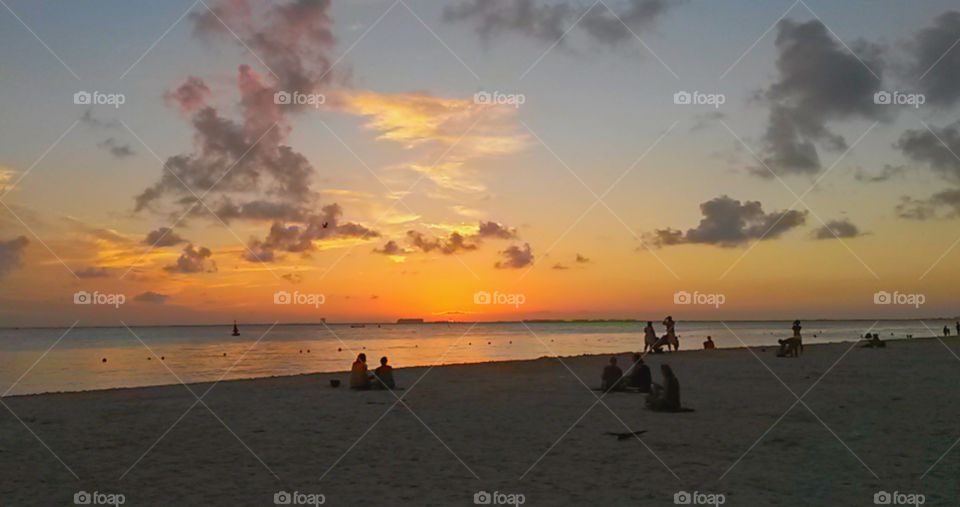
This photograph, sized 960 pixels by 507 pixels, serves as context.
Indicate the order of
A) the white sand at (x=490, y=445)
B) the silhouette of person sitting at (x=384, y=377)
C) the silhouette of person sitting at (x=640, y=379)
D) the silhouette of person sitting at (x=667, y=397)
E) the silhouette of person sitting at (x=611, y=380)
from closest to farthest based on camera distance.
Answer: the white sand at (x=490, y=445) < the silhouette of person sitting at (x=667, y=397) < the silhouette of person sitting at (x=640, y=379) < the silhouette of person sitting at (x=611, y=380) < the silhouette of person sitting at (x=384, y=377)

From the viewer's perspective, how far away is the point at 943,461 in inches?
480

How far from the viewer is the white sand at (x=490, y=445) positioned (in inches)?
426

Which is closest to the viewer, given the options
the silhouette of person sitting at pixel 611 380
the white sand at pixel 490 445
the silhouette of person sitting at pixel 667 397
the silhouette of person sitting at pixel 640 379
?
the white sand at pixel 490 445

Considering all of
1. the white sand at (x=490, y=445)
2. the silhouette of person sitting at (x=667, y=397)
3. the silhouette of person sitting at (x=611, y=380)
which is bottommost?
the white sand at (x=490, y=445)

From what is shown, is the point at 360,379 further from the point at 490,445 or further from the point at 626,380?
the point at 490,445

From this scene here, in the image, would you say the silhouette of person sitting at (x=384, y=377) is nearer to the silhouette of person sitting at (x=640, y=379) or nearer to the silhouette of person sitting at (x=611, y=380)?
the silhouette of person sitting at (x=611, y=380)

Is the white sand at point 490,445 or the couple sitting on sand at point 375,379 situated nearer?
the white sand at point 490,445

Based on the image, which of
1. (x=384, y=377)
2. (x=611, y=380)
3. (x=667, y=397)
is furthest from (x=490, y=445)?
(x=384, y=377)

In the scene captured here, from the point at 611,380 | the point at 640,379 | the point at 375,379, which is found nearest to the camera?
the point at 640,379

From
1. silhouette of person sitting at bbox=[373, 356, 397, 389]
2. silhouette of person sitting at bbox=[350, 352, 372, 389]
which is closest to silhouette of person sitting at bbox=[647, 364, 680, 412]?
silhouette of person sitting at bbox=[373, 356, 397, 389]

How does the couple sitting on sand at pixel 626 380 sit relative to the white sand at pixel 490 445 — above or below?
above

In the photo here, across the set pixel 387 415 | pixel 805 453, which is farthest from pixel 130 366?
pixel 805 453

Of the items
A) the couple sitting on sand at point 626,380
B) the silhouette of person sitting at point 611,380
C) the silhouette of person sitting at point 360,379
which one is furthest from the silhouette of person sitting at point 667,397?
the silhouette of person sitting at point 360,379

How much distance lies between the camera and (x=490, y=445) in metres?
14.5
